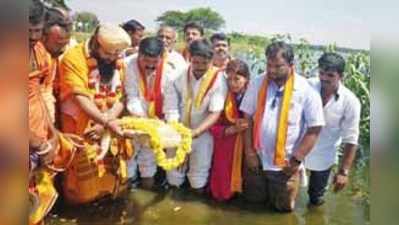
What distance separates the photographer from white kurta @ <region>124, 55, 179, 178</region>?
2084 mm

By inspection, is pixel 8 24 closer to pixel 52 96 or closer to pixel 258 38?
pixel 52 96

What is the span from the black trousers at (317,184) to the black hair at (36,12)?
969 millimetres

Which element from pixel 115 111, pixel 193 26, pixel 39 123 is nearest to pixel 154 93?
pixel 115 111

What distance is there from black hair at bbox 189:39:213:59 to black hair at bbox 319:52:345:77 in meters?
0.35

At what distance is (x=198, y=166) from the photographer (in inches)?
85.3

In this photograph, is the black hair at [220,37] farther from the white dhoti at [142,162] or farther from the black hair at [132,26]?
the white dhoti at [142,162]

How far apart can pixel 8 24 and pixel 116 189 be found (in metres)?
0.63

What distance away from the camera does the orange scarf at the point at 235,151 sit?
215 cm

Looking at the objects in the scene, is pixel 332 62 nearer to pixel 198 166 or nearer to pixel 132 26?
pixel 198 166

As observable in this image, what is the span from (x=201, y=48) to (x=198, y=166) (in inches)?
14.6

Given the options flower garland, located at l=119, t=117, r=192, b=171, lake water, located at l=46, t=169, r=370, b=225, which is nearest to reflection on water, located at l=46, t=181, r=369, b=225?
lake water, located at l=46, t=169, r=370, b=225

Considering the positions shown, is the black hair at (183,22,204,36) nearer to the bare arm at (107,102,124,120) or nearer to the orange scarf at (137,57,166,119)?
the orange scarf at (137,57,166,119)

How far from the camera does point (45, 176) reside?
2021 millimetres

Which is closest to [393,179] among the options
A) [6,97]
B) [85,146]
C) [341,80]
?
[341,80]
